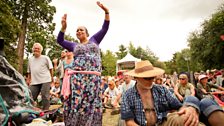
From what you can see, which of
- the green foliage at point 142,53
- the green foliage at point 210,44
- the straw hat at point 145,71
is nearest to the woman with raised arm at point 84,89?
the straw hat at point 145,71

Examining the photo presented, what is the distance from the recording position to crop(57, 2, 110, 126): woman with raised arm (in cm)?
317

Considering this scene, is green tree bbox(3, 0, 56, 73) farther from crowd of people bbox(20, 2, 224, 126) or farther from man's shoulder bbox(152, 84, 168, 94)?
man's shoulder bbox(152, 84, 168, 94)

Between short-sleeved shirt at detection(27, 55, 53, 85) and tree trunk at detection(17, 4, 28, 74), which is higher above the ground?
tree trunk at detection(17, 4, 28, 74)

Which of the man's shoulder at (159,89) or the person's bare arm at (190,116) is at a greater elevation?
the man's shoulder at (159,89)

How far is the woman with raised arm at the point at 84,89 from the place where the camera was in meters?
3.17

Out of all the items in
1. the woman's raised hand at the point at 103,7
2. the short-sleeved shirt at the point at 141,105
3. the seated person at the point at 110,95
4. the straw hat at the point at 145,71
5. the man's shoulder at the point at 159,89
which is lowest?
the seated person at the point at 110,95

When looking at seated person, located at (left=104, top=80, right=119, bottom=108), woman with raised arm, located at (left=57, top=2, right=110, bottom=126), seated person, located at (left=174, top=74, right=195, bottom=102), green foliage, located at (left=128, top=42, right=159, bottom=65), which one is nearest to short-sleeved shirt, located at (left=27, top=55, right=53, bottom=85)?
woman with raised arm, located at (left=57, top=2, right=110, bottom=126)

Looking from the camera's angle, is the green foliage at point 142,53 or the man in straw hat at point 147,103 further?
the green foliage at point 142,53

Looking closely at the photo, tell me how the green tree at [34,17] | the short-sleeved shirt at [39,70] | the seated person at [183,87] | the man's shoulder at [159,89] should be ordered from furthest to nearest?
the green tree at [34,17]
the seated person at [183,87]
the short-sleeved shirt at [39,70]
the man's shoulder at [159,89]

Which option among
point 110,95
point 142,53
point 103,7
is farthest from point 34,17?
point 142,53

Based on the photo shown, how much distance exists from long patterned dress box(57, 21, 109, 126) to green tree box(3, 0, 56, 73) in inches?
700

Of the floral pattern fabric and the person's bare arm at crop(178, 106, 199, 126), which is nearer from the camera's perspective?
the person's bare arm at crop(178, 106, 199, 126)

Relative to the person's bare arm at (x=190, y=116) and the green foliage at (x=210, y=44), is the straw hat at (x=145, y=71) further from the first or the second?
the green foliage at (x=210, y=44)

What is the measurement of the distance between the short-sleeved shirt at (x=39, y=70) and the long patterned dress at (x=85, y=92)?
6.11 ft
